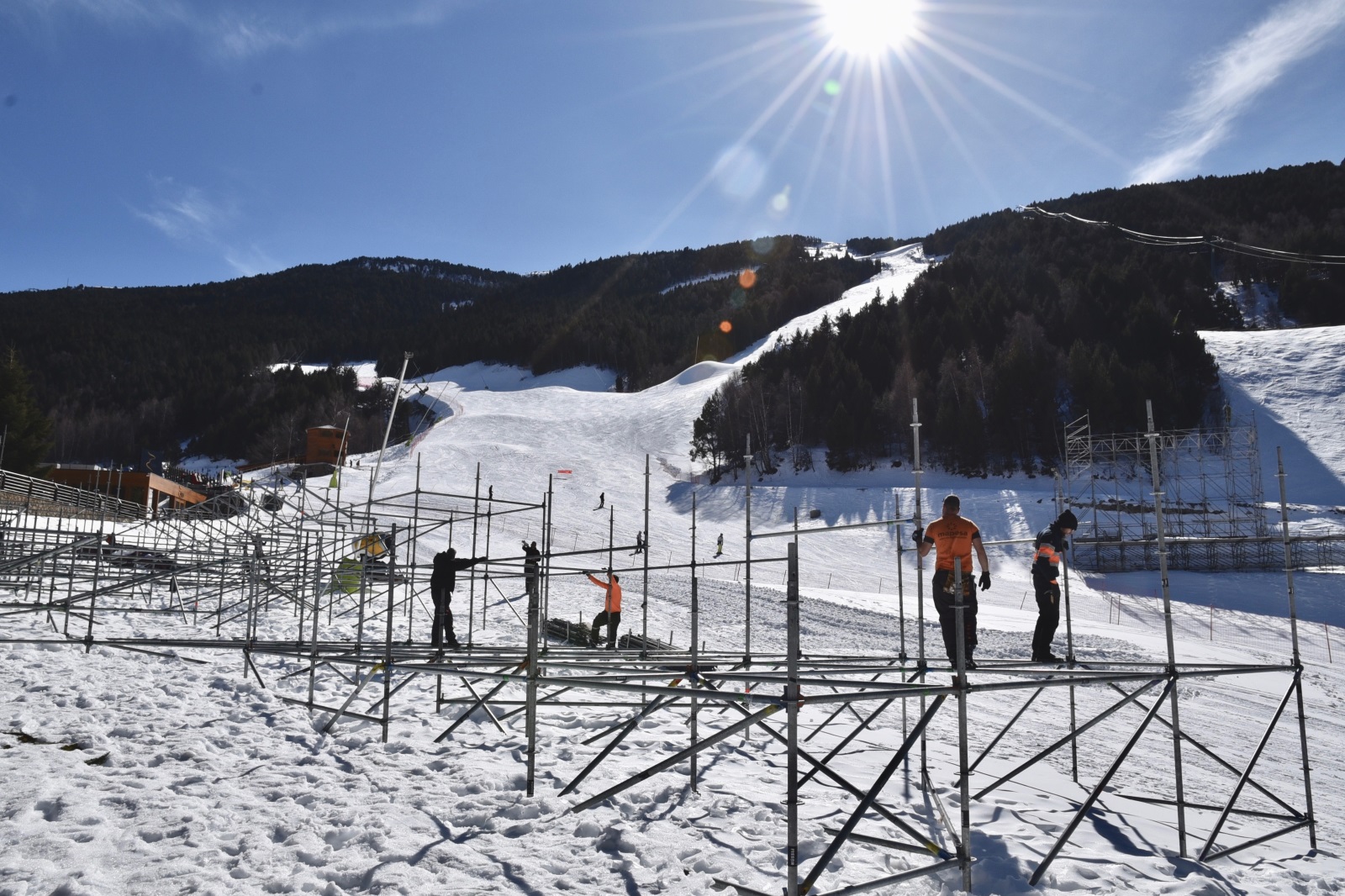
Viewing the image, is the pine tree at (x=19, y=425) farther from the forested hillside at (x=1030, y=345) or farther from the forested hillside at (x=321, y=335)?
the forested hillside at (x=1030, y=345)

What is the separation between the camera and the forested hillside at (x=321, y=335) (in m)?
84.8

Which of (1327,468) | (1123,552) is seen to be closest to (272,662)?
(1123,552)

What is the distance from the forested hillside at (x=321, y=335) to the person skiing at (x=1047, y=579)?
68.9 meters

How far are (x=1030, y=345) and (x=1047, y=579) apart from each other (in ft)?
185

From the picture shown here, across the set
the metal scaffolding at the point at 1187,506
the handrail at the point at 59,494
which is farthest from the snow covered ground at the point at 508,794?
the handrail at the point at 59,494

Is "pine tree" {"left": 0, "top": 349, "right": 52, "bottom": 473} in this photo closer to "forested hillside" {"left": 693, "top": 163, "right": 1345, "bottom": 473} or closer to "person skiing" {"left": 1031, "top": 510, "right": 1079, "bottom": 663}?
"forested hillside" {"left": 693, "top": 163, "right": 1345, "bottom": 473}

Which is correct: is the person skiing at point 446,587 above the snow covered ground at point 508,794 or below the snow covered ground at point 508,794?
above

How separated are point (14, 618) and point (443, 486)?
27.5 m

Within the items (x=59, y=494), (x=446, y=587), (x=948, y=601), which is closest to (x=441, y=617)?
(x=446, y=587)

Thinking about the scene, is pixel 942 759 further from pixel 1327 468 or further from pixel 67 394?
pixel 67 394

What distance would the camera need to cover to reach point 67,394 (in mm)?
94812

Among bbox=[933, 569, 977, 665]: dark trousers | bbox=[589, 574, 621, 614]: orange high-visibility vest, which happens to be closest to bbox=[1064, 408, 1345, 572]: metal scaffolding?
bbox=[589, 574, 621, 614]: orange high-visibility vest

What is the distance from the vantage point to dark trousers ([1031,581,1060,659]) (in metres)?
7.88

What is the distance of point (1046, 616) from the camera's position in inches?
314
